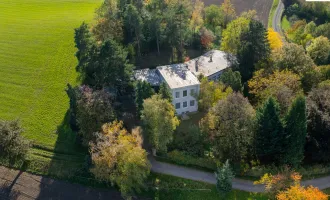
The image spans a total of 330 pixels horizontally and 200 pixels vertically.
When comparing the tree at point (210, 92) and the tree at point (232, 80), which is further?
the tree at point (232, 80)

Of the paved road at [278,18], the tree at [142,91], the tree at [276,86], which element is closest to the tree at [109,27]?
the tree at [142,91]

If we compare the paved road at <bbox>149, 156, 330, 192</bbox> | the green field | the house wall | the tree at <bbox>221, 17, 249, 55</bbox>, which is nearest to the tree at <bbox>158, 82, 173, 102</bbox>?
the house wall

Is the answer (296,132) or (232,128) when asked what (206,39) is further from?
(296,132)

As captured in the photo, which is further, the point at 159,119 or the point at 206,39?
the point at 206,39

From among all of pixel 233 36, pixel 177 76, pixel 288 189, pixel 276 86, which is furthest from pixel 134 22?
pixel 288 189

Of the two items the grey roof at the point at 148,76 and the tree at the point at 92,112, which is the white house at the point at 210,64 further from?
the tree at the point at 92,112

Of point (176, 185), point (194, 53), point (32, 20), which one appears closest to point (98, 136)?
point (176, 185)
